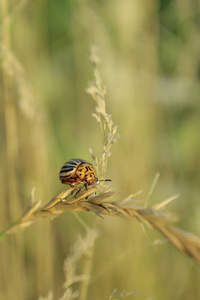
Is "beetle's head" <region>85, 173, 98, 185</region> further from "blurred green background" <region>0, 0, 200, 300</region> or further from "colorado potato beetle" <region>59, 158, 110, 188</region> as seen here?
"blurred green background" <region>0, 0, 200, 300</region>

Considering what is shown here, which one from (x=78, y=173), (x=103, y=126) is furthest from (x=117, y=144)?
(x=103, y=126)

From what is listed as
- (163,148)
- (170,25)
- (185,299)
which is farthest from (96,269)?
(170,25)

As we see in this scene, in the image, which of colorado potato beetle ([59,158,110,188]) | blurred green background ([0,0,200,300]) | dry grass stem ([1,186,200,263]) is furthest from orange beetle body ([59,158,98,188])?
blurred green background ([0,0,200,300])

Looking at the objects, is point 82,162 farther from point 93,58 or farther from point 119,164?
point 119,164

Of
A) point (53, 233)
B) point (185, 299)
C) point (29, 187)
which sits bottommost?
point (185, 299)

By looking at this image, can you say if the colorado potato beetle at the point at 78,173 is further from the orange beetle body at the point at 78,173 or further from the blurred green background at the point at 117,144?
the blurred green background at the point at 117,144
